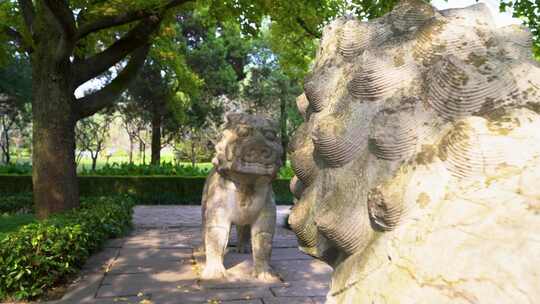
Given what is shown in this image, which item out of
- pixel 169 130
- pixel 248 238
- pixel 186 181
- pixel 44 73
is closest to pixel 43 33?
pixel 44 73

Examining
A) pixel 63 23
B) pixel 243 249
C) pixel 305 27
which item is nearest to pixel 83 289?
pixel 243 249

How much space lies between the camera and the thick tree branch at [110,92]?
31.3 ft

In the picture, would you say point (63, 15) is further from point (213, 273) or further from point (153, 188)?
point (153, 188)

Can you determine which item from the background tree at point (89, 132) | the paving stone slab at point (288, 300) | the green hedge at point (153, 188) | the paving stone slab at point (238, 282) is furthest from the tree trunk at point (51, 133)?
the background tree at point (89, 132)

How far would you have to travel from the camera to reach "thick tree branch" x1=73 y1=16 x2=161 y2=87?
30.8 ft

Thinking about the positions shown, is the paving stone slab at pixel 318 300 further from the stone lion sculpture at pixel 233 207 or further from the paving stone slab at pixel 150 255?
the paving stone slab at pixel 150 255

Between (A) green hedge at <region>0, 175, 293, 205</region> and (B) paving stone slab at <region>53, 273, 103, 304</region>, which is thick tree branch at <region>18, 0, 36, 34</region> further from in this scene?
(A) green hedge at <region>0, 175, 293, 205</region>

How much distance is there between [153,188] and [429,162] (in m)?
16.6

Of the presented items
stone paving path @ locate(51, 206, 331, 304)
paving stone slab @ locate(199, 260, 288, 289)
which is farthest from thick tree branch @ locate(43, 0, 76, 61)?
paving stone slab @ locate(199, 260, 288, 289)

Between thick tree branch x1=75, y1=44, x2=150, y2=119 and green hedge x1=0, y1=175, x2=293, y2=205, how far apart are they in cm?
672

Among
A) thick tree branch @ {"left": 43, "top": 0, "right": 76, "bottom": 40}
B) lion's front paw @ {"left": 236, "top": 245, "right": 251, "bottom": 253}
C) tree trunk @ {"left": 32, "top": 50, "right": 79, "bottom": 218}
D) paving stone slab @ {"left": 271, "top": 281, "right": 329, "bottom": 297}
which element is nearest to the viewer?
paving stone slab @ {"left": 271, "top": 281, "right": 329, "bottom": 297}

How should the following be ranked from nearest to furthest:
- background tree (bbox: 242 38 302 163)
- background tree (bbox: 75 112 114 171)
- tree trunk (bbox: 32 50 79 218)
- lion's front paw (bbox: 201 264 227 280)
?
1. lion's front paw (bbox: 201 264 227 280)
2. tree trunk (bbox: 32 50 79 218)
3. background tree (bbox: 75 112 114 171)
4. background tree (bbox: 242 38 302 163)

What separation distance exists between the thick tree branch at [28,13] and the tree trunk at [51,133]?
84cm

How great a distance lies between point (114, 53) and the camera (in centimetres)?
961
